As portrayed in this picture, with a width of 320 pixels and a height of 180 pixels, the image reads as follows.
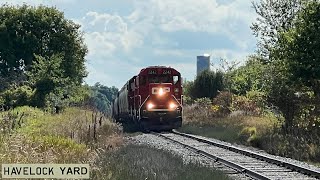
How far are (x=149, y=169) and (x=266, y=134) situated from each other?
12.7 metres

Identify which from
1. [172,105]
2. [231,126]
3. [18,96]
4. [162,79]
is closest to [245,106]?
[231,126]

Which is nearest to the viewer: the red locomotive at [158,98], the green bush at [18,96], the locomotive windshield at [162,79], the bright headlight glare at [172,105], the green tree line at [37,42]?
the red locomotive at [158,98]

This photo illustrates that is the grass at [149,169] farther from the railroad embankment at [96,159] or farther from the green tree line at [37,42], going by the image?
Result: the green tree line at [37,42]

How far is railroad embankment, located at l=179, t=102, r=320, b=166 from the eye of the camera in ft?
63.4

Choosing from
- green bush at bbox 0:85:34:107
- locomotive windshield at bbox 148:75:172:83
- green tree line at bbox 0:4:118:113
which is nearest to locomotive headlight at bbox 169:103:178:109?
locomotive windshield at bbox 148:75:172:83

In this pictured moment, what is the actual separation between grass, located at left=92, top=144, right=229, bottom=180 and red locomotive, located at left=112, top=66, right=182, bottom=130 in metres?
16.2

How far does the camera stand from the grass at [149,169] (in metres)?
10.5

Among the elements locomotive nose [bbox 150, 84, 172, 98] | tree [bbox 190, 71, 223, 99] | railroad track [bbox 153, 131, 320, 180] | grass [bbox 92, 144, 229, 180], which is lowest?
railroad track [bbox 153, 131, 320, 180]

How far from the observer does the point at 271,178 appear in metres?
12.8

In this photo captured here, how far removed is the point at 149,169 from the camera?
11.8 m

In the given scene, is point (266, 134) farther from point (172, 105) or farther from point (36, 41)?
point (36, 41)

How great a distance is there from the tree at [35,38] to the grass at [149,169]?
40111mm

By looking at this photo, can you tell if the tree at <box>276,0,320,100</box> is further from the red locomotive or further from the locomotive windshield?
the locomotive windshield

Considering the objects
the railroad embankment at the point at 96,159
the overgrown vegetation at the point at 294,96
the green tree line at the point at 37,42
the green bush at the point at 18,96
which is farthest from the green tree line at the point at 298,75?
the green tree line at the point at 37,42
